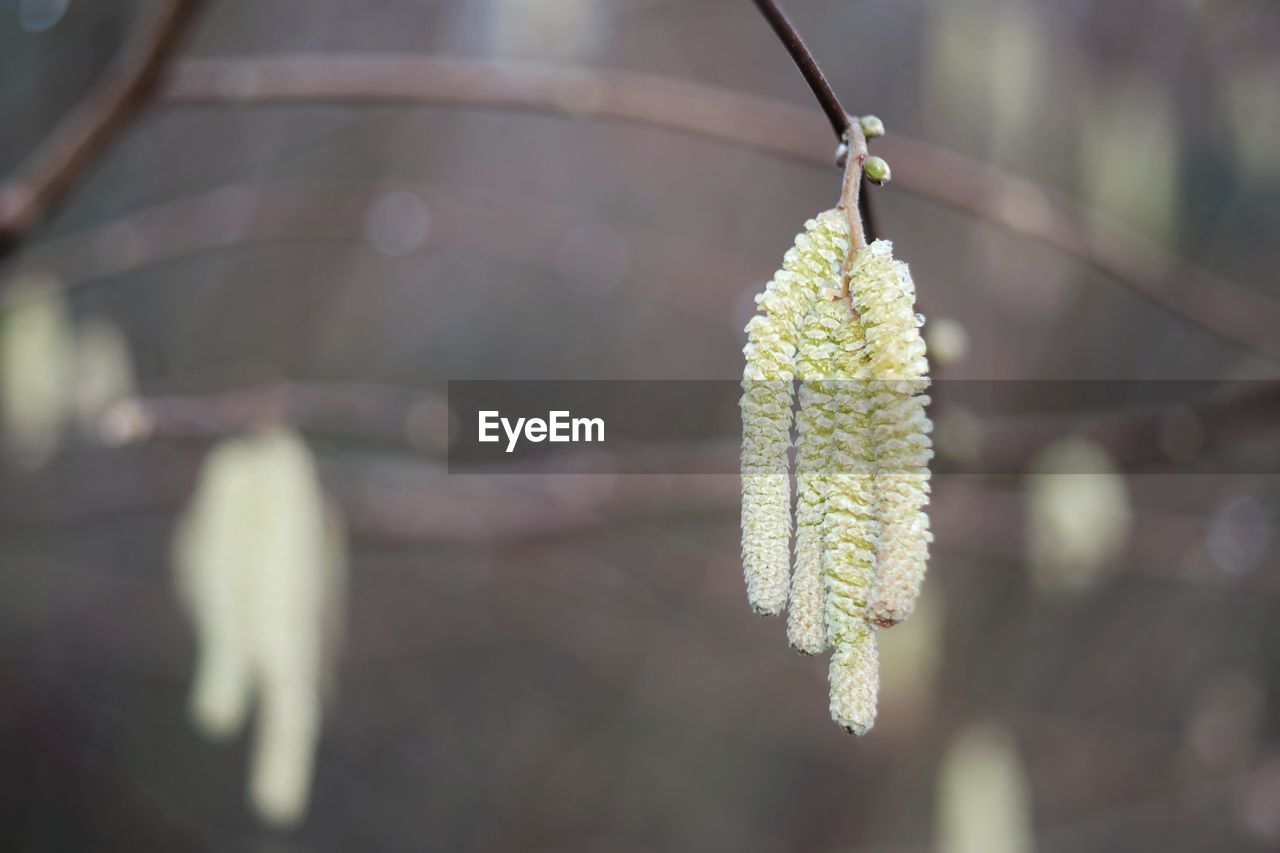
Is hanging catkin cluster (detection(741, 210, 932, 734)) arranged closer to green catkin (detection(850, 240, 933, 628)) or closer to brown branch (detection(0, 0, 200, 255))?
green catkin (detection(850, 240, 933, 628))

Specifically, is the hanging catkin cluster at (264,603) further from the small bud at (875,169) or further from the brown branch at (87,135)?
the small bud at (875,169)

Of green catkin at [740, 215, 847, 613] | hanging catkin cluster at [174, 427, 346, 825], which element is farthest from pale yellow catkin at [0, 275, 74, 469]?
green catkin at [740, 215, 847, 613]

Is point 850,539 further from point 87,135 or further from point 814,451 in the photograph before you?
point 87,135

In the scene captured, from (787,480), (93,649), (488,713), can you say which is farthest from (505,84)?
(488,713)

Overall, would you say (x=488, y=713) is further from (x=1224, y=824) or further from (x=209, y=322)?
(x=1224, y=824)

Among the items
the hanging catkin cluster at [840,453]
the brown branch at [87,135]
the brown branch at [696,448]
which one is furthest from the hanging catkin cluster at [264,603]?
the hanging catkin cluster at [840,453]

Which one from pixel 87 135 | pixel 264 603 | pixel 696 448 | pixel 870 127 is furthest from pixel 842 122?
pixel 696 448
